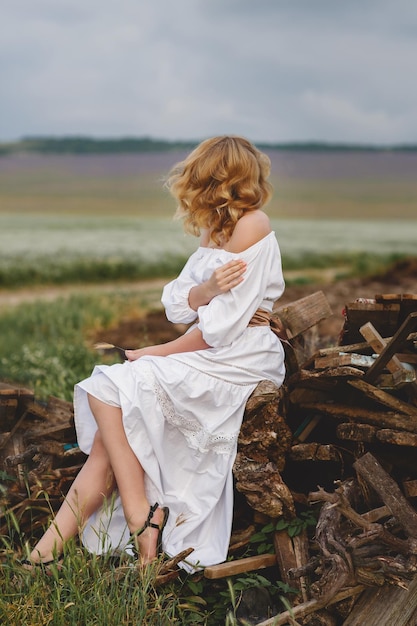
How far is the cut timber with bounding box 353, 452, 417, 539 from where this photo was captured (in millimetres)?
3316

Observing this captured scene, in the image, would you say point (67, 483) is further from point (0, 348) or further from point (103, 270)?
point (103, 270)

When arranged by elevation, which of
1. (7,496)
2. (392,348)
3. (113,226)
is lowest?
(113,226)

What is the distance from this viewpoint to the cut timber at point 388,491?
10.9ft

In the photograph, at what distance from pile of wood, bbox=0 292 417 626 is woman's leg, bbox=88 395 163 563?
1.23ft

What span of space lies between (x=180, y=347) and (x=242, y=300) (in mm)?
399

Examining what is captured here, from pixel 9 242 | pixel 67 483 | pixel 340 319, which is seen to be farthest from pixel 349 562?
pixel 9 242

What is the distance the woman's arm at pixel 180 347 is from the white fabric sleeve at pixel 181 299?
210 mm

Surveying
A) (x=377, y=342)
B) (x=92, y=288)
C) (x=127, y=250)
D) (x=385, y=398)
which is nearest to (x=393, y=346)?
(x=377, y=342)

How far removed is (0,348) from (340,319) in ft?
15.2

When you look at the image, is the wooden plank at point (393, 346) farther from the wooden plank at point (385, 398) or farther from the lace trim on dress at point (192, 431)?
the lace trim on dress at point (192, 431)

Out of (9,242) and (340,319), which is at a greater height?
(340,319)

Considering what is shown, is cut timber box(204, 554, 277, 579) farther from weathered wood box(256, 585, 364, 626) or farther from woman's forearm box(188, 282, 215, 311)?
woman's forearm box(188, 282, 215, 311)

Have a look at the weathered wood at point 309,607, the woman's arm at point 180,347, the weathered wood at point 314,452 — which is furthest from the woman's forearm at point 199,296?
the weathered wood at point 309,607

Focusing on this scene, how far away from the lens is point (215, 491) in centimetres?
371
